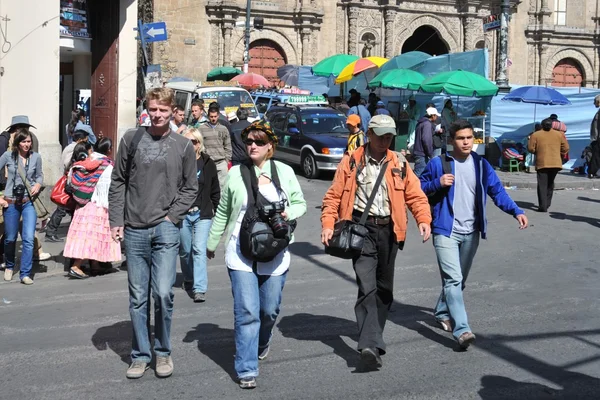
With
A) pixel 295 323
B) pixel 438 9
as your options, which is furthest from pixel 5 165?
pixel 438 9

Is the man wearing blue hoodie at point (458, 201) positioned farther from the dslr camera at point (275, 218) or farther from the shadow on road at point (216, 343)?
the shadow on road at point (216, 343)

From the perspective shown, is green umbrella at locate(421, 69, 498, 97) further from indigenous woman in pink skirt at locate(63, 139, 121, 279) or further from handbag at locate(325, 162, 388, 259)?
handbag at locate(325, 162, 388, 259)

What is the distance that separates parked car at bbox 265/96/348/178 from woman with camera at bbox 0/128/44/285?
10.6 metres

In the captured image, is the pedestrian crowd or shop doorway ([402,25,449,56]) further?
shop doorway ([402,25,449,56])

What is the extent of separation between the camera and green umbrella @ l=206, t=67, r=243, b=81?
108 ft

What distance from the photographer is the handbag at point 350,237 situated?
20.1 ft

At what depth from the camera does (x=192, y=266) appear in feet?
29.7

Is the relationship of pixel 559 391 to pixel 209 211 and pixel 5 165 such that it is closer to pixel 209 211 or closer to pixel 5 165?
pixel 209 211

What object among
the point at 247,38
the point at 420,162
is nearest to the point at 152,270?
the point at 420,162

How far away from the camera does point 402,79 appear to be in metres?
24.9

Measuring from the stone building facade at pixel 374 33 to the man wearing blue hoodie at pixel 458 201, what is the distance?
29.1m

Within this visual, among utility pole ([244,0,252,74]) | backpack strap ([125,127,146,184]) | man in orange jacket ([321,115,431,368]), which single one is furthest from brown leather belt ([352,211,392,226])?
utility pole ([244,0,252,74])

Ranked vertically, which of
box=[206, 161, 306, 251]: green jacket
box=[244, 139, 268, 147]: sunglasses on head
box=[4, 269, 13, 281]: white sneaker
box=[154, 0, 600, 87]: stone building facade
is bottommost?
box=[4, 269, 13, 281]: white sneaker

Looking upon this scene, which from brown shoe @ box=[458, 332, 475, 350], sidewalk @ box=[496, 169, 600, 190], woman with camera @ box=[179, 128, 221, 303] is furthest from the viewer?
sidewalk @ box=[496, 169, 600, 190]
